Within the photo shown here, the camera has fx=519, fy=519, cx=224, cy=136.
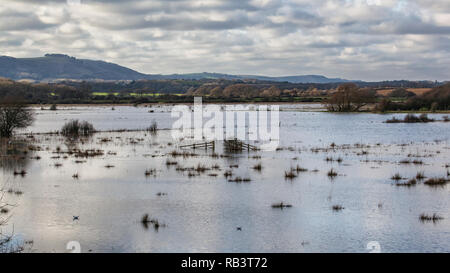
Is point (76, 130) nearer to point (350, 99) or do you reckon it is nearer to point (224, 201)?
point (224, 201)

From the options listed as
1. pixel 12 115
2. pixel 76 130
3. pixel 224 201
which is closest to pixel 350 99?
pixel 76 130

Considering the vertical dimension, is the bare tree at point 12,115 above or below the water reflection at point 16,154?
above

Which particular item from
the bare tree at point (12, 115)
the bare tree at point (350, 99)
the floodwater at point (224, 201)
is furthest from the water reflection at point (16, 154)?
the bare tree at point (350, 99)

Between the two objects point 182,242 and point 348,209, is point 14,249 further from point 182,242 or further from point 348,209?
point 348,209

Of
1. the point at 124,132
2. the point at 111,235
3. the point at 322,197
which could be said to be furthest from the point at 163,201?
the point at 124,132

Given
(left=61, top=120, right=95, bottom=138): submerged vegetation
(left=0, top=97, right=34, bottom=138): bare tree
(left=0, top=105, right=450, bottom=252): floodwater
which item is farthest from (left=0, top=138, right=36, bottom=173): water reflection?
(left=61, top=120, right=95, bottom=138): submerged vegetation

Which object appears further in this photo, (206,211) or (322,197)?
(322,197)

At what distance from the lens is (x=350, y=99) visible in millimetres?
110250

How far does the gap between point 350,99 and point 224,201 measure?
92.5m

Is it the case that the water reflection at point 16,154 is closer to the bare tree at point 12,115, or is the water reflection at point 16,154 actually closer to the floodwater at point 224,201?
the floodwater at point 224,201

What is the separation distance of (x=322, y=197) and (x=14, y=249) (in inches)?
519

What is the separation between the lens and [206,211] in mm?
20609

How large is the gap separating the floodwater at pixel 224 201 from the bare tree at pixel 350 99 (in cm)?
6932

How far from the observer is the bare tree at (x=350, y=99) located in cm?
10981
